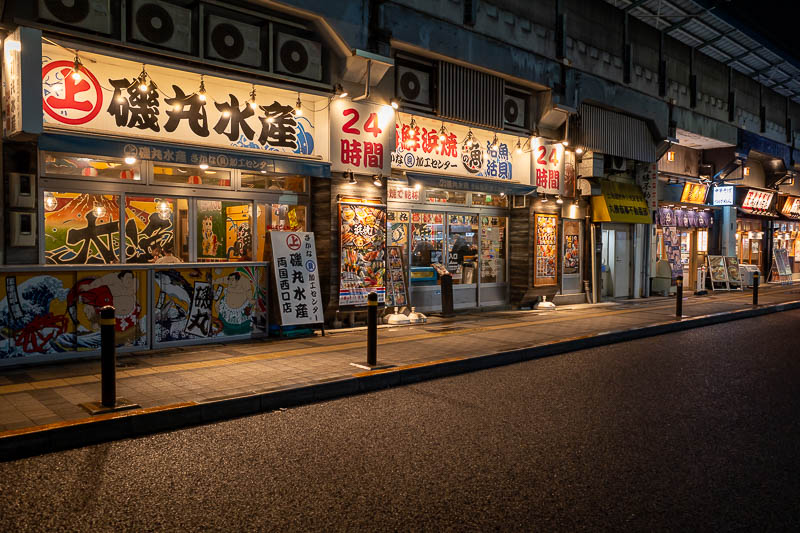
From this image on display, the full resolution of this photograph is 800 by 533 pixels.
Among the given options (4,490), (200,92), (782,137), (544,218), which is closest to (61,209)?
(200,92)

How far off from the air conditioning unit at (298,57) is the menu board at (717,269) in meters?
18.1

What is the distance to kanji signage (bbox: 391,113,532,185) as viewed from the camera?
1293 centimetres

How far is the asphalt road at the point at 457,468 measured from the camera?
12.7ft

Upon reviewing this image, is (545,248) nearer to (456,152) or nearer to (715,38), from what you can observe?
(456,152)

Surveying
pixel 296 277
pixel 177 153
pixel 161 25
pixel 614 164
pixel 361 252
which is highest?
pixel 161 25

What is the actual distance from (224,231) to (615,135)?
1210cm

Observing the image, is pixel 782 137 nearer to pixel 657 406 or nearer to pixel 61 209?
pixel 657 406

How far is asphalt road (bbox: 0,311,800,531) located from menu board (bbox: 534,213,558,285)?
Answer: 8225mm

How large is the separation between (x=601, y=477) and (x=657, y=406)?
8.13 ft

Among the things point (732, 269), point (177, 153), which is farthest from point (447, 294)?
point (732, 269)

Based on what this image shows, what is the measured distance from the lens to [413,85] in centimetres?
1262

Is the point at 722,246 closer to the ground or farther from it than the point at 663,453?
farther from it

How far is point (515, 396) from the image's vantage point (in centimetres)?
716

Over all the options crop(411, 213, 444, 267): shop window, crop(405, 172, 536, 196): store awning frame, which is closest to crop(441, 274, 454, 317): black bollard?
crop(411, 213, 444, 267): shop window
